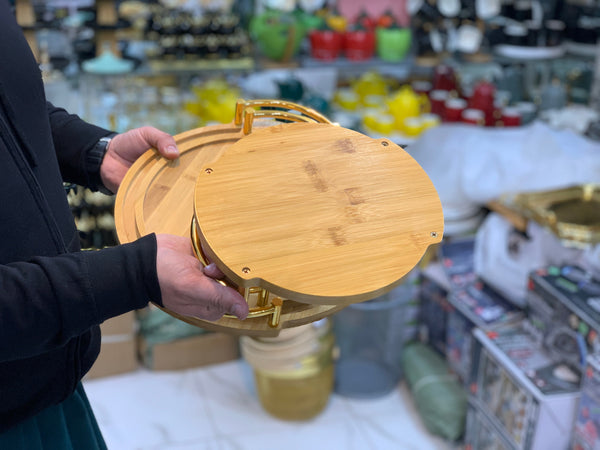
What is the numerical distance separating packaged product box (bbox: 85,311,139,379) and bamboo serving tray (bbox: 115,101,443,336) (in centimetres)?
132

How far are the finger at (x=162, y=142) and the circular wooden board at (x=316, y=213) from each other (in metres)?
0.12

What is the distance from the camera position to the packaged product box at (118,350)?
1.95 meters

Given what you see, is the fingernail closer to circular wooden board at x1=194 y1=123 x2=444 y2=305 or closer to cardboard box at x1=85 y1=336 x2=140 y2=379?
circular wooden board at x1=194 y1=123 x2=444 y2=305

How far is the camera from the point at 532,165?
170cm

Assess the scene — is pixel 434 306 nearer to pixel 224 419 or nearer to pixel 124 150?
pixel 224 419

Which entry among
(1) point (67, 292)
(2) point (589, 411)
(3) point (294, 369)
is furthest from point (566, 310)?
(1) point (67, 292)

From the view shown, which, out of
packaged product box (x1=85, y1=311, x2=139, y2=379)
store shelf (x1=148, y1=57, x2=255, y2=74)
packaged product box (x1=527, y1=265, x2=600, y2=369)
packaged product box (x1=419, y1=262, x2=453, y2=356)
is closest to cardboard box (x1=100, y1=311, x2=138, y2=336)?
packaged product box (x1=85, y1=311, x2=139, y2=379)

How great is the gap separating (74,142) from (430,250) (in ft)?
3.24

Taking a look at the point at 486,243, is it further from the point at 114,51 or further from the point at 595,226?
the point at 114,51

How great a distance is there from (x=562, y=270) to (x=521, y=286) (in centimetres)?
18

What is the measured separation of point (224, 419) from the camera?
183 cm

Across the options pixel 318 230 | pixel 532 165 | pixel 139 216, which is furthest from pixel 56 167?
pixel 532 165

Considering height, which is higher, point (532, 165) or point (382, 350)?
point (532, 165)

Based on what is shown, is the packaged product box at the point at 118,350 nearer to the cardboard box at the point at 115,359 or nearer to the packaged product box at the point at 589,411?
the cardboard box at the point at 115,359
